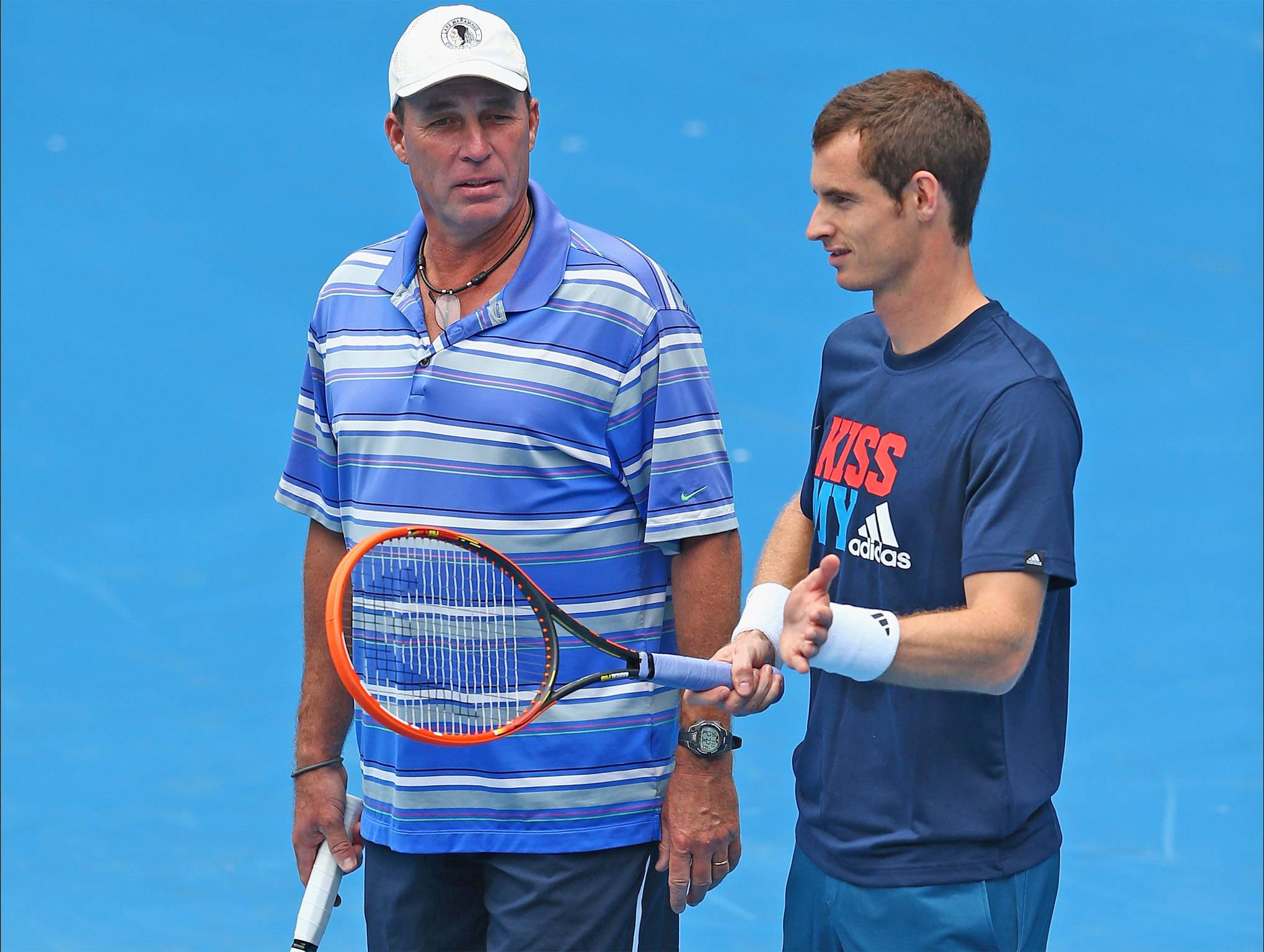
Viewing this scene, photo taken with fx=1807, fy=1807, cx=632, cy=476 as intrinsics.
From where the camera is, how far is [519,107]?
2.88m

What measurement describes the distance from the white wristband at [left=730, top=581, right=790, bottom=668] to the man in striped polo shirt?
0.16 meters

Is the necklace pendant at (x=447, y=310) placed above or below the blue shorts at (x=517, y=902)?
above

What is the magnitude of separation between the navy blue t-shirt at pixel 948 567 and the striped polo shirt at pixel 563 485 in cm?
34

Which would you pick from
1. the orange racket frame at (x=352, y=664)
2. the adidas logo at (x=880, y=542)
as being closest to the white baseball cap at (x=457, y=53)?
the orange racket frame at (x=352, y=664)

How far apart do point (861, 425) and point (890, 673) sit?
1.27ft

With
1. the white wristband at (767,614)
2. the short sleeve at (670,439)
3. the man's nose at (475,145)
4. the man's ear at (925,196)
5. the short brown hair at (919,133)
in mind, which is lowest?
the white wristband at (767,614)

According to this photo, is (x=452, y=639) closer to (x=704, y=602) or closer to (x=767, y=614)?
(x=704, y=602)

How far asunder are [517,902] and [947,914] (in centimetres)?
73

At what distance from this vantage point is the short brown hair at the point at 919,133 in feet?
7.79

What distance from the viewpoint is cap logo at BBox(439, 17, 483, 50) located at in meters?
2.83

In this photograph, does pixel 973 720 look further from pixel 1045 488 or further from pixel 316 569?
pixel 316 569

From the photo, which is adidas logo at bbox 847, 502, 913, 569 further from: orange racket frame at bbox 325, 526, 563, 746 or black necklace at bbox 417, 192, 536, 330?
black necklace at bbox 417, 192, 536, 330

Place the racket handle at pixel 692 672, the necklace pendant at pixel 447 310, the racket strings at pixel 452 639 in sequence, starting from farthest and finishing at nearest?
the necklace pendant at pixel 447 310 < the racket strings at pixel 452 639 < the racket handle at pixel 692 672

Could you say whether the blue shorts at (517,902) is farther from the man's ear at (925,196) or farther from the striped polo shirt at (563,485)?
the man's ear at (925,196)
